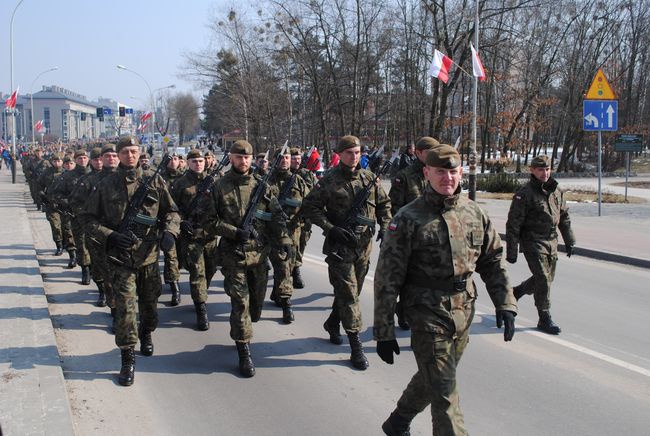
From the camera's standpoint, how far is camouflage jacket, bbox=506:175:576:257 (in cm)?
667

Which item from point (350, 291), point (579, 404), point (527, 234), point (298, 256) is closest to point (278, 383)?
point (350, 291)

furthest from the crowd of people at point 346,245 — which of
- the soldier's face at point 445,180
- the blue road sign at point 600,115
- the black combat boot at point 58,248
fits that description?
the blue road sign at point 600,115

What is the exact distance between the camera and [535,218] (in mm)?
6703

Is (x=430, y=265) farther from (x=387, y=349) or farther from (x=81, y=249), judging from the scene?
(x=81, y=249)

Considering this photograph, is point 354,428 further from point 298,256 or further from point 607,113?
point 607,113

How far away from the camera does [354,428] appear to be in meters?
4.36

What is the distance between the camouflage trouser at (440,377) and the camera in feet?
10.8

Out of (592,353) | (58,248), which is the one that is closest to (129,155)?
(592,353)

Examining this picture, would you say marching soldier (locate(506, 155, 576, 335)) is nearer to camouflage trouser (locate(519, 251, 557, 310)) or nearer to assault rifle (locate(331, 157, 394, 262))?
camouflage trouser (locate(519, 251, 557, 310))

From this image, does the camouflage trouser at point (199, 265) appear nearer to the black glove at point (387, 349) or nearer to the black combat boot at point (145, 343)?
the black combat boot at point (145, 343)

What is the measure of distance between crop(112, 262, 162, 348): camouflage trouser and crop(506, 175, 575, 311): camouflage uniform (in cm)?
384

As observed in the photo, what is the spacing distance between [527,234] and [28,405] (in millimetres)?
5106

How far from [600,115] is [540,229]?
1006 cm

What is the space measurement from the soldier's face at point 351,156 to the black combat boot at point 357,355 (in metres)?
1.61
